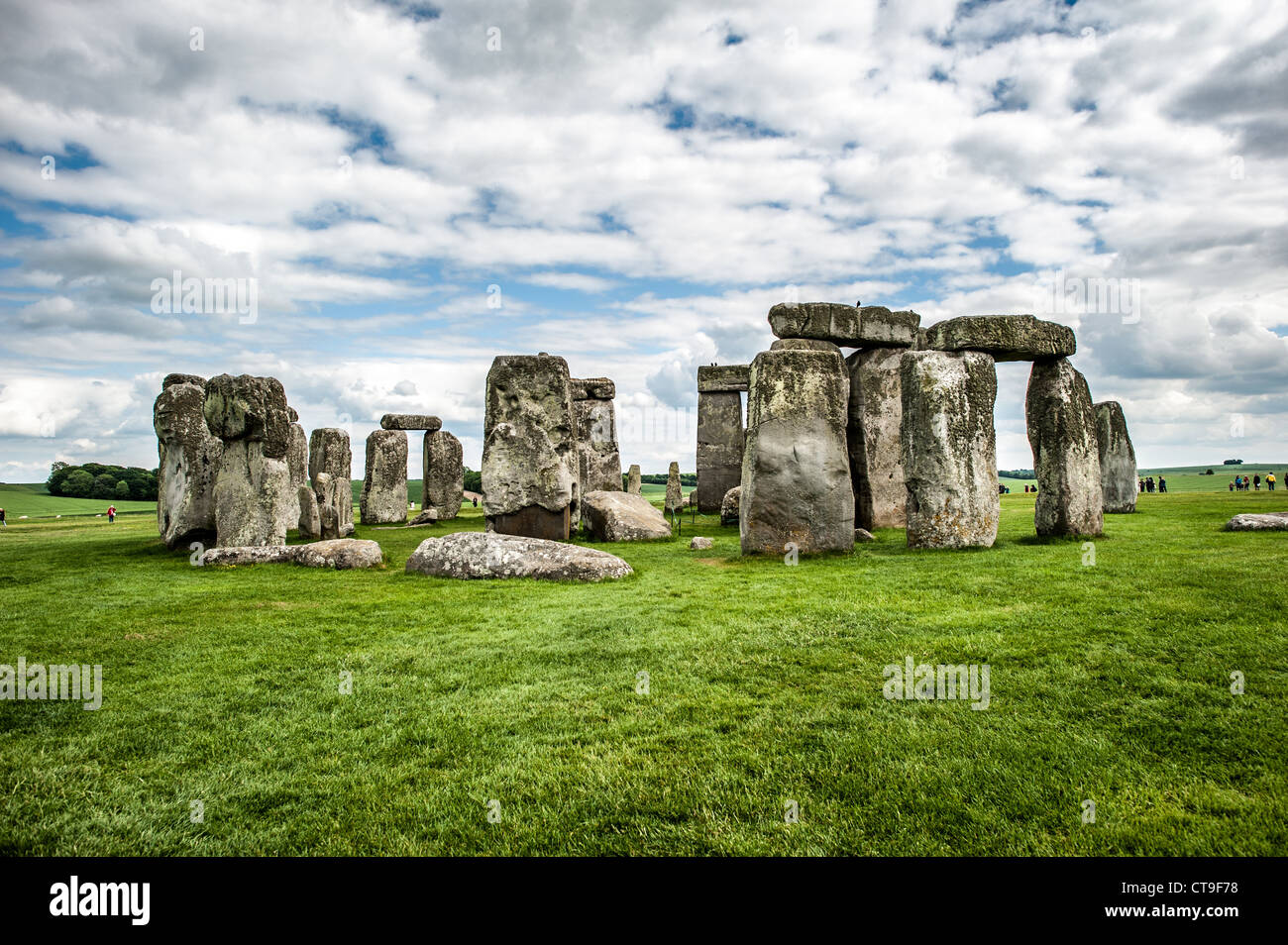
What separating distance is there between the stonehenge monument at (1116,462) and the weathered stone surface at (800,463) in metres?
9.07

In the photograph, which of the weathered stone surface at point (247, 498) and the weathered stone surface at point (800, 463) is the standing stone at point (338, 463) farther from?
the weathered stone surface at point (800, 463)

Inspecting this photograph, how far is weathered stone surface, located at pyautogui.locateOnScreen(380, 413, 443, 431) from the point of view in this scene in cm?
2073

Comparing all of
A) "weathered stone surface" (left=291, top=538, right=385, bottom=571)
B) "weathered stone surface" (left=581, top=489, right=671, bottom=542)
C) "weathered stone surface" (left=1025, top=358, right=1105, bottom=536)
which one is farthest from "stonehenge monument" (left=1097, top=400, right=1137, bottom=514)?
"weathered stone surface" (left=291, top=538, right=385, bottom=571)

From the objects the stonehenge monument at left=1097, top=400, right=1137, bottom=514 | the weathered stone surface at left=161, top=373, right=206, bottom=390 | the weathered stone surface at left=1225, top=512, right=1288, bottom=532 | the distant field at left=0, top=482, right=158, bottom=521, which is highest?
the weathered stone surface at left=161, top=373, right=206, bottom=390

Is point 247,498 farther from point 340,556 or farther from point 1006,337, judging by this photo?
point 1006,337

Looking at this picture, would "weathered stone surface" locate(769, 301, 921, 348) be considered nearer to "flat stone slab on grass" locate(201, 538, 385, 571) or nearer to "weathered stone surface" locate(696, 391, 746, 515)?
"weathered stone surface" locate(696, 391, 746, 515)

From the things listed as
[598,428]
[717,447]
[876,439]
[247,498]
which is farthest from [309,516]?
[876,439]

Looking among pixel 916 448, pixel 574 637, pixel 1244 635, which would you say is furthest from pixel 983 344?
pixel 574 637

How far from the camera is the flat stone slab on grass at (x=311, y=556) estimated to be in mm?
9805

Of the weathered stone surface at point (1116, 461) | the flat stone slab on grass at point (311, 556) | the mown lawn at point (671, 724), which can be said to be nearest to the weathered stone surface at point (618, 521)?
the flat stone slab on grass at point (311, 556)

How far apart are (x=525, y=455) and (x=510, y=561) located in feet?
12.1

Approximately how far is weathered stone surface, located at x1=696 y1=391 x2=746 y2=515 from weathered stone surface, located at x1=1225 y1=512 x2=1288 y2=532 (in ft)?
38.2

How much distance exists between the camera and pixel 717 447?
67.2 ft
